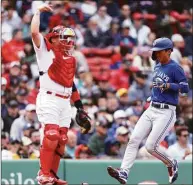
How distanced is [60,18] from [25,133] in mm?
5730

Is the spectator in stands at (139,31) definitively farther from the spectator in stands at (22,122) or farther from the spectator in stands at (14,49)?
the spectator in stands at (22,122)

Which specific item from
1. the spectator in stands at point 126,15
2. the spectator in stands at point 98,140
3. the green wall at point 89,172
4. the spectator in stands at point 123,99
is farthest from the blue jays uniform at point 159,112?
the spectator in stands at point 126,15

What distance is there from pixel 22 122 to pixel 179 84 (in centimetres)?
614

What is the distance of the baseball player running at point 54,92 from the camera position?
13648 mm

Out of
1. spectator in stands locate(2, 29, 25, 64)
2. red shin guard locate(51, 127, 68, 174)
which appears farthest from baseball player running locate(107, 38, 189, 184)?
spectator in stands locate(2, 29, 25, 64)

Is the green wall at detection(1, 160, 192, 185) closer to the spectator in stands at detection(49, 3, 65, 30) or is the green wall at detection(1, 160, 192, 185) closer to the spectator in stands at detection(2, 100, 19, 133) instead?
the spectator in stands at detection(2, 100, 19, 133)

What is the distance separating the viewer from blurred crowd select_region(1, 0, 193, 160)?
60.2 ft

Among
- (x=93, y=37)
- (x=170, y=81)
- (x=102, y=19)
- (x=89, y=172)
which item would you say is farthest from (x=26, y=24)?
(x=170, y=81)

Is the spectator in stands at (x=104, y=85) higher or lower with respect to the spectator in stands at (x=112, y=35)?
lower

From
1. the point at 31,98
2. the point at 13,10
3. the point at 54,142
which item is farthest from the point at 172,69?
the point at 13,10

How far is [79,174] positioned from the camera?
17266mm

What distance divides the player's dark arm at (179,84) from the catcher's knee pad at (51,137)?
5.45 feet

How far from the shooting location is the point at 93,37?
78.1 ft

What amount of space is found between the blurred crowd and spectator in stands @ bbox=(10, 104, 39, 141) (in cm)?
2
